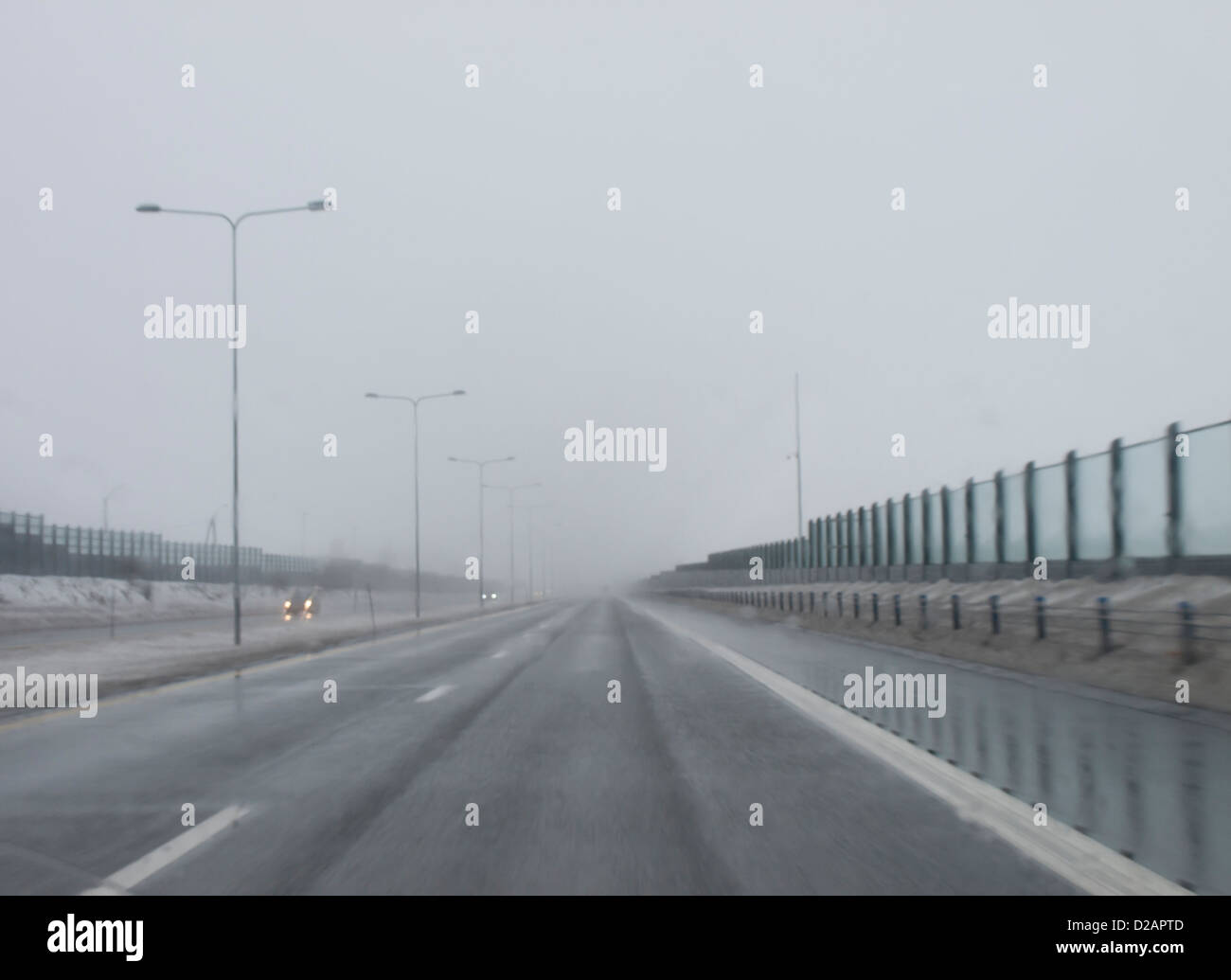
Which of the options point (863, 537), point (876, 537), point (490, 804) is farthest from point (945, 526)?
point (490, 804)

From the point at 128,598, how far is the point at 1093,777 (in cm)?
6263

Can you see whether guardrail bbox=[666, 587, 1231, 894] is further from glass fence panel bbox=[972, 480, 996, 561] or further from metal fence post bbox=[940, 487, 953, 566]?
metal fence post bbox=[940, 487, 953, 566]

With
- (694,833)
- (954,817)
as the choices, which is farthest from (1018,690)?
(694,833)

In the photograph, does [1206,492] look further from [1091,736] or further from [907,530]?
[907,530]

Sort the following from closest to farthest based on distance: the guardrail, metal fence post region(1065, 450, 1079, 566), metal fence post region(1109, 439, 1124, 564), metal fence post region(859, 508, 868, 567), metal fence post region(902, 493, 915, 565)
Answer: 1. the guardrail
2. metal fence post region(1109, 439, 1124, 564)
3. metal fence post region(1065, 450, 1079, 566)
4. metal fence post region(902, 493, 915, 565)
5. metal fence post region(859, 508, 868, 567)

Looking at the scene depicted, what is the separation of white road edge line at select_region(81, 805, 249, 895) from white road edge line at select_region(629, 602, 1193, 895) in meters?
4.95

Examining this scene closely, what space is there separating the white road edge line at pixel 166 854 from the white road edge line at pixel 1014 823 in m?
4.95

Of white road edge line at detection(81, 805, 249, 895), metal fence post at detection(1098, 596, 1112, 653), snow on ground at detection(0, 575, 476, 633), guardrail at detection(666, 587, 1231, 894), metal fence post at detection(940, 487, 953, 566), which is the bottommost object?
snow on ground at detection(0, 575, 476, 633)

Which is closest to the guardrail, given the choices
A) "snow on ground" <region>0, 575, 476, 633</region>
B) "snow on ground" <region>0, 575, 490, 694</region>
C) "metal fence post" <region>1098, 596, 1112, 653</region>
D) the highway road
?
"metal fence post" <region>1098, 596, 1112, 653</region>

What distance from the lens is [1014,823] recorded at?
24.3ft

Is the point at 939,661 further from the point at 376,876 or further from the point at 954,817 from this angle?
the point at 376,876

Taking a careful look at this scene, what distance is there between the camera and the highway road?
6152 mm

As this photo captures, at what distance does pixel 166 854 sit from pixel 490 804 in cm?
234
